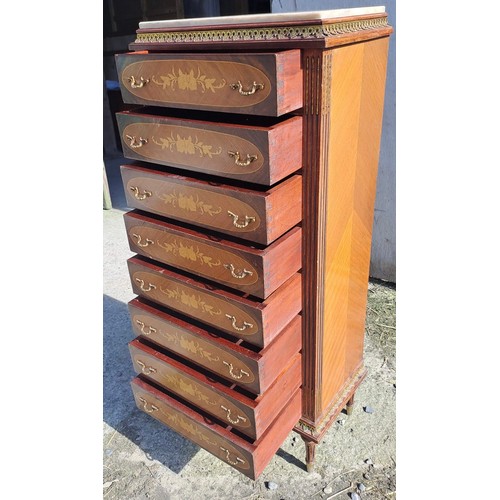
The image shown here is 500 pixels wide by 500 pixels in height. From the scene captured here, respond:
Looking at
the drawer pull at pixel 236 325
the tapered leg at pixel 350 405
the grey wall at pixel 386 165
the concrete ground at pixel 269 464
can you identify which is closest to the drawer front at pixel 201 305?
the drawer pull at pixel 236 325

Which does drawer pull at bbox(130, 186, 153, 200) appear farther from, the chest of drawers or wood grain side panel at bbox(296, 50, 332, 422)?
wood grain side panel at bbox(296, 50, 332, 422)

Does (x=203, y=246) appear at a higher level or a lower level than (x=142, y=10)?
lower

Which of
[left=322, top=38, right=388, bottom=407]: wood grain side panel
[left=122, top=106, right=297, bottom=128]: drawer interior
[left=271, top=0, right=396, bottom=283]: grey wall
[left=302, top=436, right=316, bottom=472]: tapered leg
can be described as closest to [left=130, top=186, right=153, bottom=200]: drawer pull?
[left=122, top=106, right=297, bottom=128]: drawer interior

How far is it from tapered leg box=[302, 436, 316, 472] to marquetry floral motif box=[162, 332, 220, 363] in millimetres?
560

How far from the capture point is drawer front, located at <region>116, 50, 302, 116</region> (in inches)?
42.2

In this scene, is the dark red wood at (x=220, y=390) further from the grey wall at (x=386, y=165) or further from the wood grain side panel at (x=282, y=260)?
the grey wall at (x=386, y=165)

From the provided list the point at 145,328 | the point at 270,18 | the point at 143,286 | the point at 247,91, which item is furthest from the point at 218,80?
the point at 145,328

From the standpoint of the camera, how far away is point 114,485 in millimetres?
1799

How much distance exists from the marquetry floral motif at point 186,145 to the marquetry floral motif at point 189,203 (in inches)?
5.2

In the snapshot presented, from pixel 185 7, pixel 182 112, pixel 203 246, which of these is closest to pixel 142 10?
pixel 185 7

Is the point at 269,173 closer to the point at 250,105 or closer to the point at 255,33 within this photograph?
the point at 250,105

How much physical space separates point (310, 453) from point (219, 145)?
125 cm

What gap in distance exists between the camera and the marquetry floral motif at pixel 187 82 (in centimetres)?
117

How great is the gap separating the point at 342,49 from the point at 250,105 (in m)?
0.30
